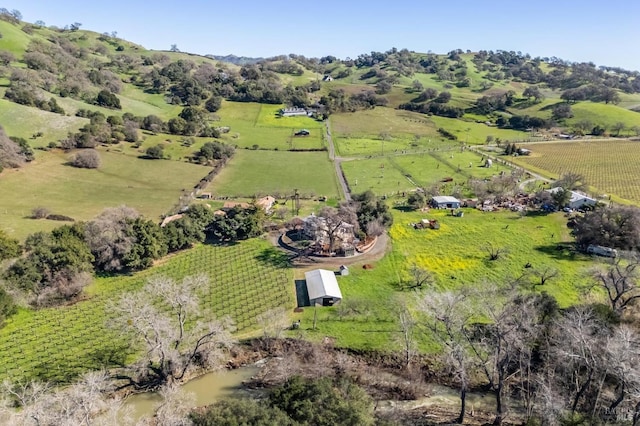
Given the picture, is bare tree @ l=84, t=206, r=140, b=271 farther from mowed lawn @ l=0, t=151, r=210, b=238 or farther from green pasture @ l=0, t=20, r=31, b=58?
green pasture @ l=0, t=20, r=31, b=58

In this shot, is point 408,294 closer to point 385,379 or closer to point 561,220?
point 385,379

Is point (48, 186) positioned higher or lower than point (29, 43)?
lower

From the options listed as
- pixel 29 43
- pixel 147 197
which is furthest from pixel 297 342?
pixel 29 43

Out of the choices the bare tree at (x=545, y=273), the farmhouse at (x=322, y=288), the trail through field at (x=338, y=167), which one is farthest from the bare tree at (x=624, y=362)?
the trail through field at (x=338, y=167)

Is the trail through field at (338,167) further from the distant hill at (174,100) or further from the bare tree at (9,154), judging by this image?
the bare tree at (9,154)

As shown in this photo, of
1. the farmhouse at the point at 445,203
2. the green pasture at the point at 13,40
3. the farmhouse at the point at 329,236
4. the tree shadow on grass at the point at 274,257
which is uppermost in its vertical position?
the green pasture at the point at 13,40

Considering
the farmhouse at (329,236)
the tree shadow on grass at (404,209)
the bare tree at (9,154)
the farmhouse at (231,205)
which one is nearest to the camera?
the farmhouse at (329,236)

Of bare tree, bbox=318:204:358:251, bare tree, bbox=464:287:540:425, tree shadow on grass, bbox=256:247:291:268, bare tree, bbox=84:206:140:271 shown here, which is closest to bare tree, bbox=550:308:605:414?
bare tree, bbox=464:287:540:425
